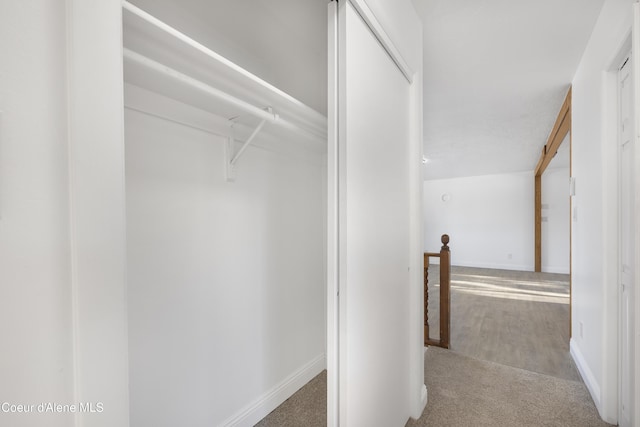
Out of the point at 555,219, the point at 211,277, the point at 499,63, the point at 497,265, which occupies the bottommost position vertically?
the point at 497,265

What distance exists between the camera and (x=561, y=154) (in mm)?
5527

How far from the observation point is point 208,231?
1533mm

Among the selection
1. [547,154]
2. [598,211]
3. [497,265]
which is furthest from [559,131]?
[497,265]

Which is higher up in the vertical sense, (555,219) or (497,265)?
(555,219)

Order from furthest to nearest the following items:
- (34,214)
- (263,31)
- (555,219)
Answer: (555,219)
(263,31)
(34,214)

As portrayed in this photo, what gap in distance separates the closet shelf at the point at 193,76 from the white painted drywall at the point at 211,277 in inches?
6.4

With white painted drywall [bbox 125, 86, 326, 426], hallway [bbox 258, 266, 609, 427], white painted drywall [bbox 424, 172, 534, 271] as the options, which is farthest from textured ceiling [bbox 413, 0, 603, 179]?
white painted drywall [bbox 424, 172, 534, 271]

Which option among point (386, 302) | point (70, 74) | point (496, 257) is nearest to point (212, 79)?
point (70, 74)

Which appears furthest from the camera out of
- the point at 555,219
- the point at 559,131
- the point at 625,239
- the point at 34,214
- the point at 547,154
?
the point at 555,219

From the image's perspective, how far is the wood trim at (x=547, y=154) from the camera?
3.12 metres

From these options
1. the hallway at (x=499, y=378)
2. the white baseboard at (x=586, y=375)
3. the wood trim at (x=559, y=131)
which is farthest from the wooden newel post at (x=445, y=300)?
the wood trim at (x=559, y=131)

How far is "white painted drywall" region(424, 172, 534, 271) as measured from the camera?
707cm

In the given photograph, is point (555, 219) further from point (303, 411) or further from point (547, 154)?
point (303, 411)

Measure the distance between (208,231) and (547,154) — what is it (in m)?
5.57
